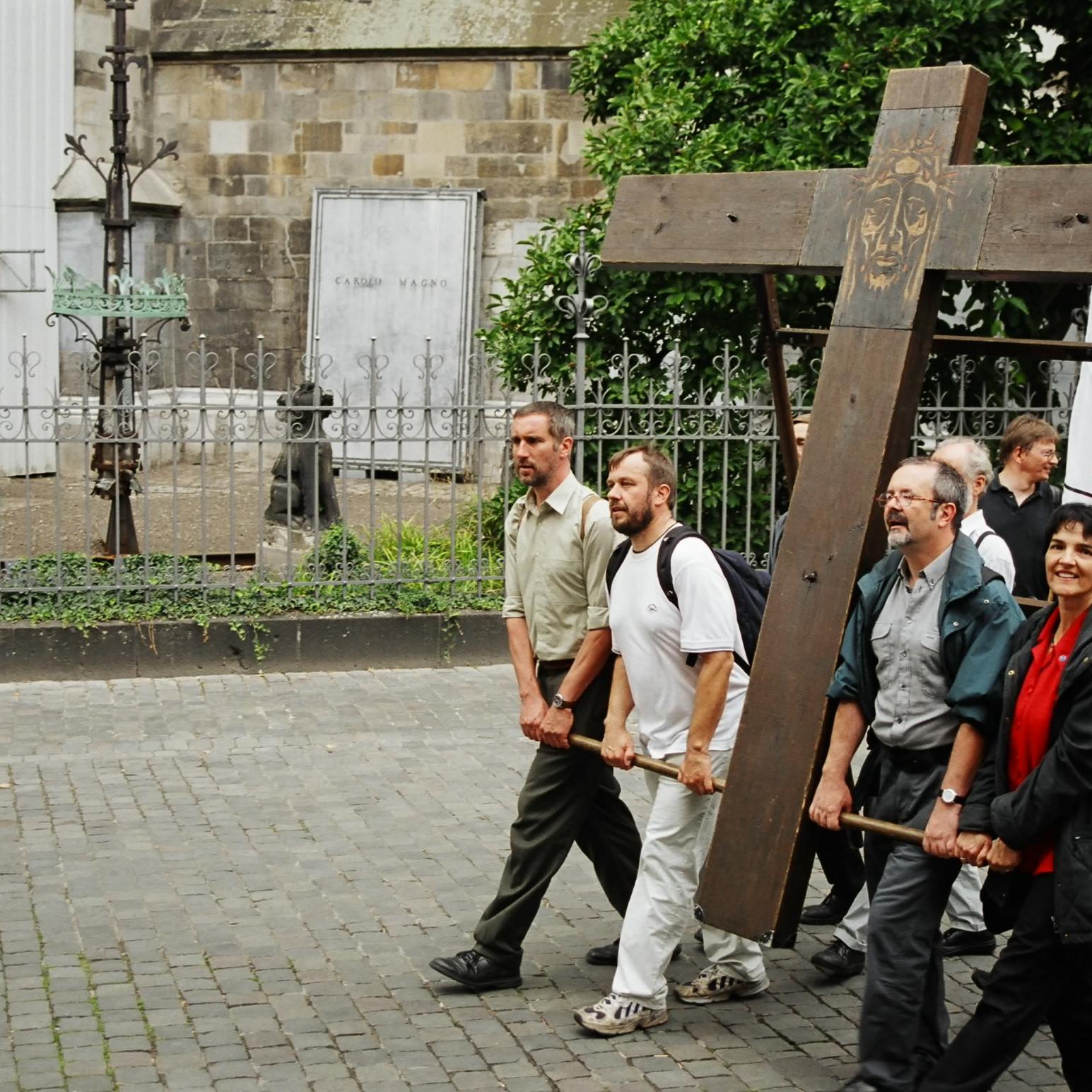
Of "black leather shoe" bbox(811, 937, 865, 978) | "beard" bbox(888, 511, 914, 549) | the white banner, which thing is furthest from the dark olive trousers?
the white banner

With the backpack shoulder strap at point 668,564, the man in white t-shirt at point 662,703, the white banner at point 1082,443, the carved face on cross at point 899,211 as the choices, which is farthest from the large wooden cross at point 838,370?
the white banner at point 1082,443

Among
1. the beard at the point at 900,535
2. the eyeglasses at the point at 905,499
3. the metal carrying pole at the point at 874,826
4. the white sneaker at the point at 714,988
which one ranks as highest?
the eyeglasses at the point at 905,499

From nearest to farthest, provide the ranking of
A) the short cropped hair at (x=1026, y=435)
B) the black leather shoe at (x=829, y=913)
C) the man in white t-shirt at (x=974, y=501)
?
the man in white t-shirt at (x=974, y=501)
the black leather shoe at (x=829, y=913)
the short cropped hair at (x=1026, y=435)

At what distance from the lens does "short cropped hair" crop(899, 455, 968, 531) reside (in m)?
4.55

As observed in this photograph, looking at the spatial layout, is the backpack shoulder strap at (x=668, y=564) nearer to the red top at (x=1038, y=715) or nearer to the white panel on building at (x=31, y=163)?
the red top at (x=1038, y=715)

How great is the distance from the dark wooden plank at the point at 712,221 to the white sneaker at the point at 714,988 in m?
2.16

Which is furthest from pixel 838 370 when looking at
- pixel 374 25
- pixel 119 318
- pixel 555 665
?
pixel 374 25

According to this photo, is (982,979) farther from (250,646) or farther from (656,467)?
(250,646)

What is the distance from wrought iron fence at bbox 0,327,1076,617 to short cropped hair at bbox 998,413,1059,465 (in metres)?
2.85

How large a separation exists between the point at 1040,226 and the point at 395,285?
14905 mm

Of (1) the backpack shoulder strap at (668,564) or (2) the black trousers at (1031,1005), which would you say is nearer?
(2) the black trousers at (1031,1005)

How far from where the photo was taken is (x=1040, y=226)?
14.4 ft

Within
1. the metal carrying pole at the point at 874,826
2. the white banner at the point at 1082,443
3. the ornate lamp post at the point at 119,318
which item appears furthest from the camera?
the ornate lamp post at the point at 119,318

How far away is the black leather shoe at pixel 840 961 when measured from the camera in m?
5.62
